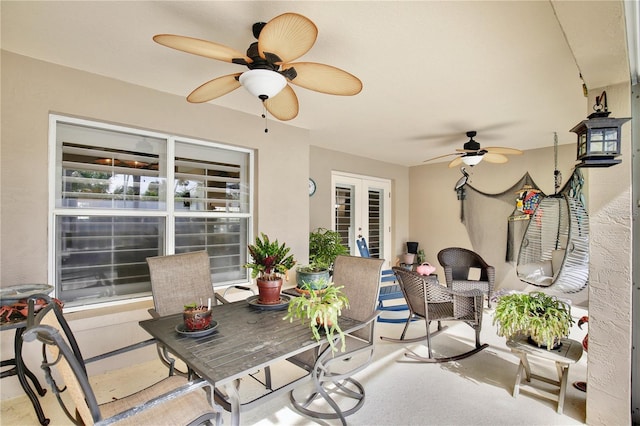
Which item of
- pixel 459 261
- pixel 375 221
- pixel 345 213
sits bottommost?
pixel 459 261

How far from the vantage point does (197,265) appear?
2.50 metres

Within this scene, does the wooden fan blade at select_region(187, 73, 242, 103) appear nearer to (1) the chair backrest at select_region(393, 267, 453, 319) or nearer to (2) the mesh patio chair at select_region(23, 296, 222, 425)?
(2) the mesh patio chair at select_region(23, 296, 222, 425)

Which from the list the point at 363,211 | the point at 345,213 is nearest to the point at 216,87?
the point at 345,213

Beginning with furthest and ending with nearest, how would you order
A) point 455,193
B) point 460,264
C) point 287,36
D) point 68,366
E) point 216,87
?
point 455,193
point 460,264
point 216,87
point 287,36
point 68,366

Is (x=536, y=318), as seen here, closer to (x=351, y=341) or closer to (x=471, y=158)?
(x=351, y=341)

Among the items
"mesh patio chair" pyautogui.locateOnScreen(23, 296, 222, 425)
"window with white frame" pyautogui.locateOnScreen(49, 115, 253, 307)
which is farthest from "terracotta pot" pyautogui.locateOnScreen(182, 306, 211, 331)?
"window with white frame" pyautogui.locateOnScreen(49, 115, 253, 307)

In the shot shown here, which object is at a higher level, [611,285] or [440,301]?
[611,285]

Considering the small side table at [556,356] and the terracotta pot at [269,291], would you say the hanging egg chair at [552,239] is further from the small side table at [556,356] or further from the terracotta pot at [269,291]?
the terracotta pot at [269,291]

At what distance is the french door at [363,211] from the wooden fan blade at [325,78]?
12.4 ft

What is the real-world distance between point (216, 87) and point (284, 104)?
49cm

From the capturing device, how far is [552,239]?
14.8 ft

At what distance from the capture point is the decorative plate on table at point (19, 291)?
1.97 m

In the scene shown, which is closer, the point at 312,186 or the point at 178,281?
the point at 178,281

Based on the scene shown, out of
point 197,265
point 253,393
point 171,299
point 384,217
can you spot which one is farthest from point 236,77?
point 384,217
